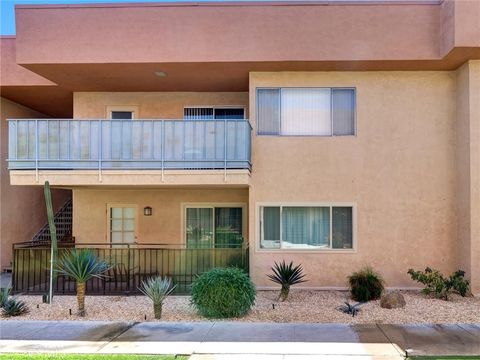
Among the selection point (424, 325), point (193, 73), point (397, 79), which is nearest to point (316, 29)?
point (397, 79)

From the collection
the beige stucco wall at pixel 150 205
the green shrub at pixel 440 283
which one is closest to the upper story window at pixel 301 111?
the beige stucco wall at pixel 150 205

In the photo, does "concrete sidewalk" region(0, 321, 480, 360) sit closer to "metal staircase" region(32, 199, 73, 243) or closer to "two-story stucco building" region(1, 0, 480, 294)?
"two-story stucco building" region(1, 0, 480, 294)

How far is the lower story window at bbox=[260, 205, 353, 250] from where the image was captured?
11992 millimetres

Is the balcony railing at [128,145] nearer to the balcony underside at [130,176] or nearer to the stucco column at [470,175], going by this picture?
the balcony underside at [130,176]

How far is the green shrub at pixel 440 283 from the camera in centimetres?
1069

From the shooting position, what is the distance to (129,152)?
1127 cm

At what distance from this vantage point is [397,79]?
12125 mm

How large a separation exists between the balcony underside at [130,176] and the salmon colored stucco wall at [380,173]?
1.17 metres

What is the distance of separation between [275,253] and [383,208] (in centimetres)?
330

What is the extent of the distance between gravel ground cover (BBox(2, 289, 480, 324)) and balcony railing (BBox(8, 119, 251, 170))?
135 inches

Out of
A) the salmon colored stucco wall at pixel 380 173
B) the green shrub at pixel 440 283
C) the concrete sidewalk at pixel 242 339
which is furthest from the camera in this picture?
the salmon colored stucco wall at pixel 380 173

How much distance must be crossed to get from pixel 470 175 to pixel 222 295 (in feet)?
23.9

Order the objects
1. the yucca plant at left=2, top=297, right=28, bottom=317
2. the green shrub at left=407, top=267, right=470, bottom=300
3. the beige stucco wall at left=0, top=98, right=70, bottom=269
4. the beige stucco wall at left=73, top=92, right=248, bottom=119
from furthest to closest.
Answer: the beige stucco wall at left=0, top=98, right=70, bottom=269, the beige stucco wall at left=73, top=92, right=248, bottom=119, the green shrub at left=407, top=267, right=470, bottom=300, the yucca plant at left=2, top=297, right=28, bottom=317

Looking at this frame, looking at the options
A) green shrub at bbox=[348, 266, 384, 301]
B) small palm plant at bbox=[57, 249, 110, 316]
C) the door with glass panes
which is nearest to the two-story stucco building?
green shrub at bbox=[348, 266, 384, 301]
